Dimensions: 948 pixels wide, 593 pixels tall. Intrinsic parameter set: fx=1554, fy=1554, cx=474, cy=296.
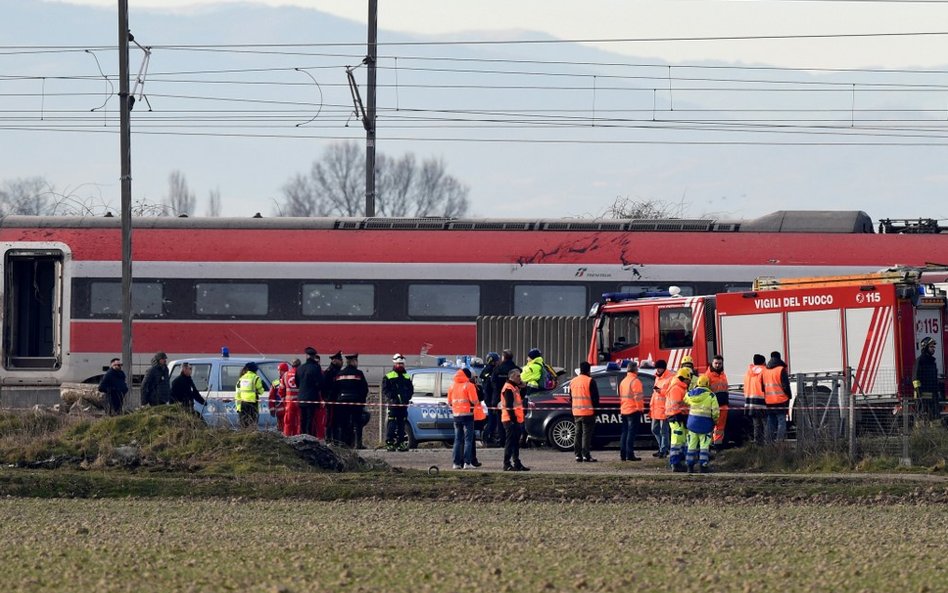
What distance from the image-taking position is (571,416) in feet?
81.3

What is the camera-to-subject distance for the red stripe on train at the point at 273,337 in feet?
107

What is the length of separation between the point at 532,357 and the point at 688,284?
7396mm

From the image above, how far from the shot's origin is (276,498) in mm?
17594

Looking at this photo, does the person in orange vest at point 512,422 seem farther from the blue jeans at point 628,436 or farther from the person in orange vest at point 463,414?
the blue jeans at point 628,436

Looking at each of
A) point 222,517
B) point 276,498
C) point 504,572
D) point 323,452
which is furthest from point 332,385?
point 504,572

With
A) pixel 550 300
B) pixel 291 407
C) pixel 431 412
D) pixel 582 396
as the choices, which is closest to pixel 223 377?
pixel 291 407

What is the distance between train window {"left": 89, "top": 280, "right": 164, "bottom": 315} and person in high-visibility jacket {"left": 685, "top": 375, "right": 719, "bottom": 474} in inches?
611

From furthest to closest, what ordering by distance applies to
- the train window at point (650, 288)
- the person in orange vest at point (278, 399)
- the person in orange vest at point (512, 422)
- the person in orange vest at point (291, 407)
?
the train window at point (650, 288) → the person in orange vest at point (278, 399) → the person in orange vest at point (291, 407) → the person in orange vest at point (512, 422)

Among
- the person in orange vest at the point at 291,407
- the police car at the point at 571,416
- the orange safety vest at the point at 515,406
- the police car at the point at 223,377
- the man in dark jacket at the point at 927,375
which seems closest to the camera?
the orange safety vest at the point at 515,406

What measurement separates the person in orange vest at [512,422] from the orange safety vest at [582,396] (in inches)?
43.0

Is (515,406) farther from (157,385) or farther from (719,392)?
(157,385)

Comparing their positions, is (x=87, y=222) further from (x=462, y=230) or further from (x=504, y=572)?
(x=504, y=572)

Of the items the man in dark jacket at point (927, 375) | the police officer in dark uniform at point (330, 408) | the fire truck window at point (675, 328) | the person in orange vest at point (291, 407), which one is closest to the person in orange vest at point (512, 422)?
the police officer in dark uniform at point (330, 408)

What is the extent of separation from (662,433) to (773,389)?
174 centimetres
